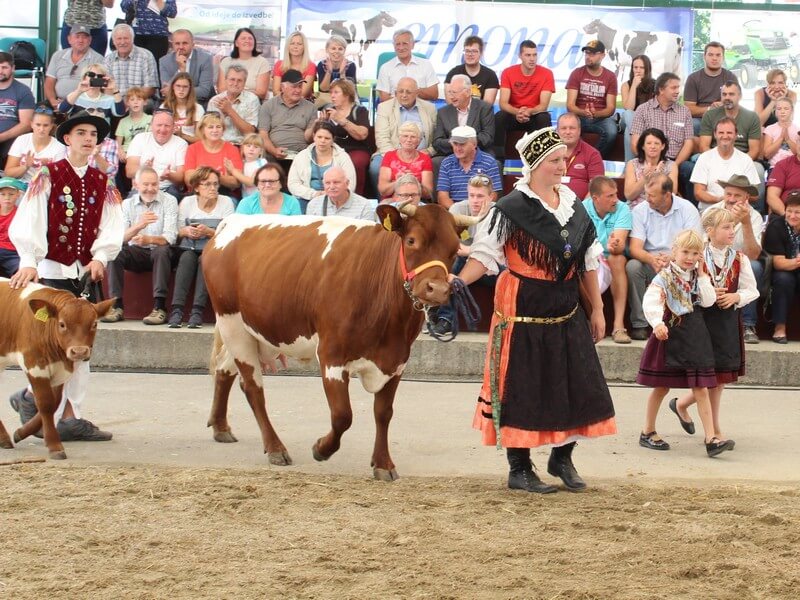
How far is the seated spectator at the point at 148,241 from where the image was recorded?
10.9 m

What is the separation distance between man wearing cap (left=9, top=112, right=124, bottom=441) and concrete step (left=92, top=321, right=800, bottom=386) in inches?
109

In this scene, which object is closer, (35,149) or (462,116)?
(35,149)

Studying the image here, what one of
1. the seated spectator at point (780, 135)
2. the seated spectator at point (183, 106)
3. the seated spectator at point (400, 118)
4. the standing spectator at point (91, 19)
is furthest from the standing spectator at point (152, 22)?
the seated spectator at point (780, 135)

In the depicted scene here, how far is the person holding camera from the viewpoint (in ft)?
43.6

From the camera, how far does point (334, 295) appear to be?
21.7 feet

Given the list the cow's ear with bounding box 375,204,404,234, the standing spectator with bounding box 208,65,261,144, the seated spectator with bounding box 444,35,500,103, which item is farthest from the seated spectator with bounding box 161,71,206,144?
A: the cow's ear with bounding box 375,204,404,234

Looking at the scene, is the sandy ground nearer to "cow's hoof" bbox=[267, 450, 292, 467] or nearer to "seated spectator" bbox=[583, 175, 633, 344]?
"cow's hoof" bbox=[267, 450, 292, 467]

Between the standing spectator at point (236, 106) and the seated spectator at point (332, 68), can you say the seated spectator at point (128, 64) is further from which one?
the seated spectator at point (332, 68)

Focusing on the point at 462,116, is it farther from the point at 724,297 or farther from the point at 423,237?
the point at 423,237

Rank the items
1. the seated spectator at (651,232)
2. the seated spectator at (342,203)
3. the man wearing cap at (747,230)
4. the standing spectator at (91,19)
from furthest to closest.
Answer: the standing spectator at (91,19), the seated spectator at (342,203), the seated spectator at (651,232), the man wearing cap at (747,230)

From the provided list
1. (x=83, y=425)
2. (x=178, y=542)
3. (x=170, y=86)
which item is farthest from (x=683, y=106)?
(x=178, y=542)

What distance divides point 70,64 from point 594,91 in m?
5.98

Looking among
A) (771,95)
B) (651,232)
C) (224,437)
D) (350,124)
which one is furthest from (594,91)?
(224,437)

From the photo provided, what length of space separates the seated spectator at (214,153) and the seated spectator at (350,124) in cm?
114
